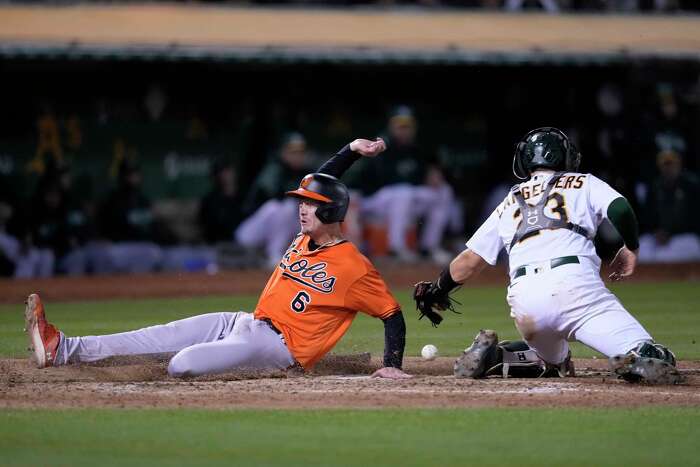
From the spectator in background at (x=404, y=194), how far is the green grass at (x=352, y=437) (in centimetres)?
996

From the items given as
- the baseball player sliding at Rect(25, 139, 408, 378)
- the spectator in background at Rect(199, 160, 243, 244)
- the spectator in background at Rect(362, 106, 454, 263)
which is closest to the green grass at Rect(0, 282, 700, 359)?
the baseball player sliding at Rect(25, 139, 408, 378)

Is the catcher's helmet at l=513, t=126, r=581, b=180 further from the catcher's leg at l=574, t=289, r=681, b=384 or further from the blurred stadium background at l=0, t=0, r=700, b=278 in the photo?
the blurred stadium background at l=0, t=0, r=700, b=278

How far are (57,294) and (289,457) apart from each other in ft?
29.8

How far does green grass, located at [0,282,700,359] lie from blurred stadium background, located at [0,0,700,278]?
2838 millimetres

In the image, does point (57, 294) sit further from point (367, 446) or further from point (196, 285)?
point (367, 446)

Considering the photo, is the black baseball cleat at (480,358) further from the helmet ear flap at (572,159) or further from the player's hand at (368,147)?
the player's hand at (368,147)

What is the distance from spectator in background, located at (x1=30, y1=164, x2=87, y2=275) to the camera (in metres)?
15.1

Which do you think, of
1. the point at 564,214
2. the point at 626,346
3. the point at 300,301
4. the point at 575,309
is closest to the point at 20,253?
the point at 300,301

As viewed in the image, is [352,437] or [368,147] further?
[368,147]

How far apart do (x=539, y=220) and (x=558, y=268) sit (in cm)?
28

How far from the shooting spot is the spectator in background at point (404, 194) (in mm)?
15648

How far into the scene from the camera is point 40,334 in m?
6.71

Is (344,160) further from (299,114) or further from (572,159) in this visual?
(299,114)

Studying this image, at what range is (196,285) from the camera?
45.9 feet
